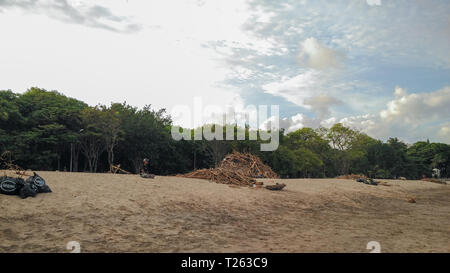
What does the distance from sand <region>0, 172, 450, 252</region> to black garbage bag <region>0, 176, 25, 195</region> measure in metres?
0.24

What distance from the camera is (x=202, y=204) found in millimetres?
9125

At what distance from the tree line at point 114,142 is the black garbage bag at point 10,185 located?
1804cm

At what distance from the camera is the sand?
522 cm

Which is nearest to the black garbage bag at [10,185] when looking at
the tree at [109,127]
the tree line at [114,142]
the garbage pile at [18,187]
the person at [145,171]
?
the garbage pile at [18,187]

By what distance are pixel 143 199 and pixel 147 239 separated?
10.7 feet

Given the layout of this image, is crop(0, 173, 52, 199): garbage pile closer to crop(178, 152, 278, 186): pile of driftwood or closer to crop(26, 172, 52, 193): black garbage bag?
crop(26, 172, 52, 193): black garbage bag

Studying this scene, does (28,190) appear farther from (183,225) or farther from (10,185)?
(183,225)

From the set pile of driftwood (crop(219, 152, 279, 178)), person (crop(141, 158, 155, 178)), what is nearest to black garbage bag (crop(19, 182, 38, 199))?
person (crop(141, 158, 155, 178))

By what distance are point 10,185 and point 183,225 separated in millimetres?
4718

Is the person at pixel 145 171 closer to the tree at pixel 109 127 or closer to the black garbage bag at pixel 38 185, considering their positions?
the black garbage bag at pixel 38 185

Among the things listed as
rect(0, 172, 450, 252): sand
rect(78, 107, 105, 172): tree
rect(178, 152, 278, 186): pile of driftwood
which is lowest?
rect(0, 172, 450, 252): sand

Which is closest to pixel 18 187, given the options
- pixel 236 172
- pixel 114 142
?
pixel 236 172
